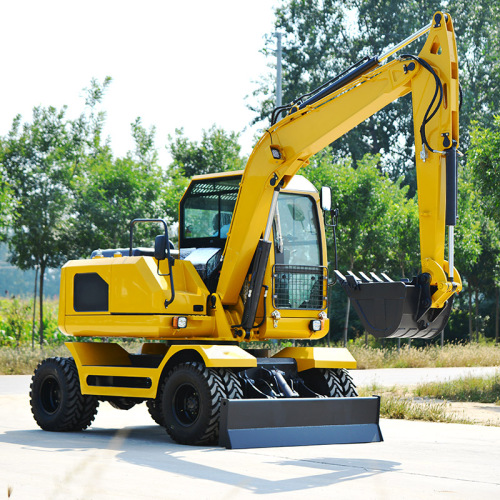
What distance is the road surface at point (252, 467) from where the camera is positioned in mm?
6797

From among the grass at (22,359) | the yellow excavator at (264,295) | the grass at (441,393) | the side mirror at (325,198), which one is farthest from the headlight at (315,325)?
the grass at (22,359)

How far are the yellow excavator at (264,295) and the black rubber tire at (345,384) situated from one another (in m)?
0.03

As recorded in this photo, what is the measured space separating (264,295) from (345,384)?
157 cm

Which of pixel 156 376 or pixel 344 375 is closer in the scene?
pixel 156 376

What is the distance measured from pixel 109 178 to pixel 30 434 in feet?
46.2

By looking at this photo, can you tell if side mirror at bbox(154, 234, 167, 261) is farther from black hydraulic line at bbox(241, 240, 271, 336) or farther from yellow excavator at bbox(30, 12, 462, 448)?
black hydraulic line at bbox(241, 240, 271, 336)

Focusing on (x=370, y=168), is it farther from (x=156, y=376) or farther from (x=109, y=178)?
(x=156, y=376)

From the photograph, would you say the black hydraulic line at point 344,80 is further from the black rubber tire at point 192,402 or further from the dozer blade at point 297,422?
the dozer blade at point 297,422

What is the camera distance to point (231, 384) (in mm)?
9750

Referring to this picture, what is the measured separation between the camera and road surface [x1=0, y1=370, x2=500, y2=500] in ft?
22.3

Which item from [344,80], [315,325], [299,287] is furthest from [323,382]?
[344,80]

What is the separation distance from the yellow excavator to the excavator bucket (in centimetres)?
1

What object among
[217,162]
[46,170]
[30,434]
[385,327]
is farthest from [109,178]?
[385,327]

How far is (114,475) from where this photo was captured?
753 centimetres
